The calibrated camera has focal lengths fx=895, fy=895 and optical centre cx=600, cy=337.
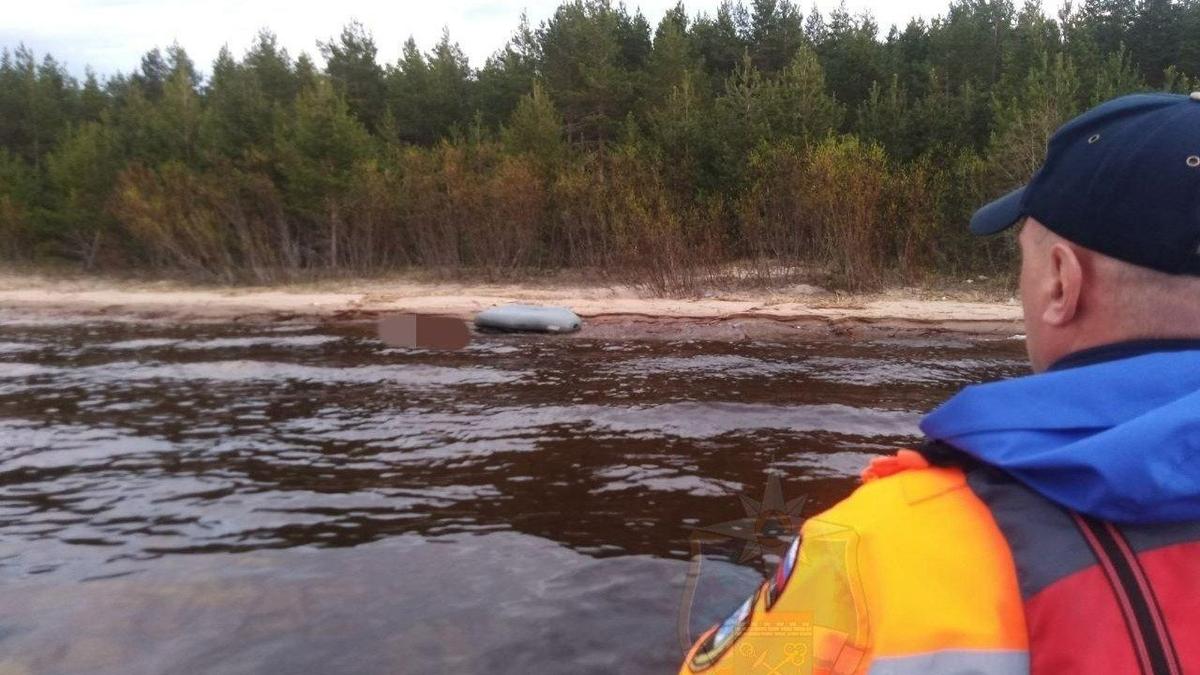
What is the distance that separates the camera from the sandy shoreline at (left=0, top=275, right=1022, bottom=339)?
15.7 m

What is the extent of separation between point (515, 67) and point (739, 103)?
1640 centimetres

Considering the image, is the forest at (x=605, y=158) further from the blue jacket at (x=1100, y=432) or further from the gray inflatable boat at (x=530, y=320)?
the blue jacket at (x=1100, y=432)

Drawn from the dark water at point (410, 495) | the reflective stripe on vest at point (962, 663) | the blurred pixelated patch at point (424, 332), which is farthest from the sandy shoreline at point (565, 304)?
the reflective stripe on vest at point (962, 663)

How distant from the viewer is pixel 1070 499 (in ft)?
3.38

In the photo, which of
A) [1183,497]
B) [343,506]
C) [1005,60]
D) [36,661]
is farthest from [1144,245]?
[1005,60]

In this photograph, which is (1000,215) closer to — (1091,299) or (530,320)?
(1091,299)

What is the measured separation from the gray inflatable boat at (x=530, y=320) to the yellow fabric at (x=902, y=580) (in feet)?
48.3

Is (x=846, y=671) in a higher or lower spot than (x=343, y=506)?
higher

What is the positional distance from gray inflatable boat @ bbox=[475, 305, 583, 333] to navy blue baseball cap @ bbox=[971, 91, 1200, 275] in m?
14.6

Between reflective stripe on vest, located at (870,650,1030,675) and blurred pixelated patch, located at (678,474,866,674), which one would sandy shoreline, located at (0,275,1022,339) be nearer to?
blurred pixelated patch, located at (678,474,866,674)

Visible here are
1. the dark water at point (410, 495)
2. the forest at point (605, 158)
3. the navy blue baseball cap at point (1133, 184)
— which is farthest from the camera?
the forest at point (605, 158)

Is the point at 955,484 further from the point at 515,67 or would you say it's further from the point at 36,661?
the point at 515,67

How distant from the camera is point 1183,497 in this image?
1.01 m

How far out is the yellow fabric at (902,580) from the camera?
3.31 ft
